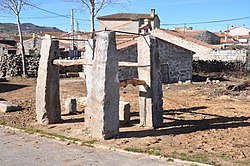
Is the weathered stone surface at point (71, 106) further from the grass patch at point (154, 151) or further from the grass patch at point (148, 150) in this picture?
the grass patch at point (154, 151)

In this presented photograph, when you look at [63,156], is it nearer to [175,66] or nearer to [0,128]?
[0,128]

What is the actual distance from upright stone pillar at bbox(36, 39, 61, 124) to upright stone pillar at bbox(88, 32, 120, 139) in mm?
2262

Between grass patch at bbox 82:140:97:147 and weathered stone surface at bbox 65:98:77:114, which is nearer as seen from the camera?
grass patch at bbox 82:140:97:147

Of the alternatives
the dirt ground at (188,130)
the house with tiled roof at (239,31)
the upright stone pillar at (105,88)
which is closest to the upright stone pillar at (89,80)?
the dirt ground at (188,130)

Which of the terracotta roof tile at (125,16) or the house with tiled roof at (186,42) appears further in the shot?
the terracotta roof tile at (125,16)

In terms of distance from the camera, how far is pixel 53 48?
9.75 m

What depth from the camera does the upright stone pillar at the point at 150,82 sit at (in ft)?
29.8

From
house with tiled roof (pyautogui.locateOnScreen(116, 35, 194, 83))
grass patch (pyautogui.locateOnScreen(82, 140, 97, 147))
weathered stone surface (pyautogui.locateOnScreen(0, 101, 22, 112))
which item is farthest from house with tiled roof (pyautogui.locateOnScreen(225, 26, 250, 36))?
grass patch (pyautogui.locateOnScreen(82, 140, 97, 147))


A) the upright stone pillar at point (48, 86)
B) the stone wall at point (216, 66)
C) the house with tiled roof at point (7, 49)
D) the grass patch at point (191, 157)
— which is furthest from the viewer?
the house with tiled roof at point (7, 49)

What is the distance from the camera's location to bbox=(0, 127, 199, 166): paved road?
255 inches

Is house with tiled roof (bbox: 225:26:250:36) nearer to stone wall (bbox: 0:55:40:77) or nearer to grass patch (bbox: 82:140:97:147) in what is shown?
stone wall (bbox: 0:55:40:77)

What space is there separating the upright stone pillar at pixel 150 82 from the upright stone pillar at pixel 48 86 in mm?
2496

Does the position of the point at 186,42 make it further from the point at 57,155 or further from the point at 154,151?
the point at 57,155

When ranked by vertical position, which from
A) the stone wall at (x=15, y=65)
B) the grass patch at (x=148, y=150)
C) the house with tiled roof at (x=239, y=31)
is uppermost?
the house with tiled roof at (x=239, y=31)
